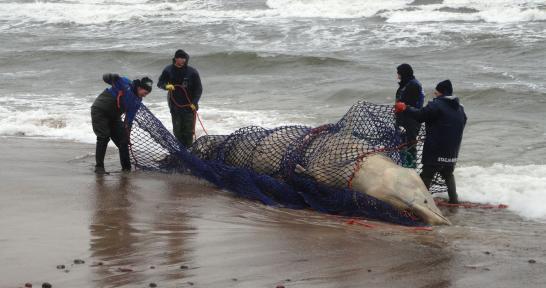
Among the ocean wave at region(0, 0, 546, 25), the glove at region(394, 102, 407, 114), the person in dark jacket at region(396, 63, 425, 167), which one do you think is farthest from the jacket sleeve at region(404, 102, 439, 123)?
the ocean wave at region(0, 0, 546, 25)

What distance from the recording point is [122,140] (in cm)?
881

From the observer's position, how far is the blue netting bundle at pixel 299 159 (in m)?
7.35

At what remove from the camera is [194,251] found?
5641 millimetres

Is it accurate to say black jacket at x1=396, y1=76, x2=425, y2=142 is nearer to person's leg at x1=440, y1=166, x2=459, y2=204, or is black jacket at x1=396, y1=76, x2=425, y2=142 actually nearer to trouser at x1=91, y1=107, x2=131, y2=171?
person's leg at x1=440, y1=166, x2=459, y2=204

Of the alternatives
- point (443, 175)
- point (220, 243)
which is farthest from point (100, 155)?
point (443, 175)

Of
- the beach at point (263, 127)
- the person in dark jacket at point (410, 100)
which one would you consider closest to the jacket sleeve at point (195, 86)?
the beach at point (263, 127)

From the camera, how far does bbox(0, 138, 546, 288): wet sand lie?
510 centimetres

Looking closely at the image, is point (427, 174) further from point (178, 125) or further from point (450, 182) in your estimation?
point (178, 125)

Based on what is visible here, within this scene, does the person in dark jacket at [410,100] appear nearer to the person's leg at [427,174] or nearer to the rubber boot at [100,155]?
the person's leg at [427,174]

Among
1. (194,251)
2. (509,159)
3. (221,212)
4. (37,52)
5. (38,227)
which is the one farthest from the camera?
(37,52)

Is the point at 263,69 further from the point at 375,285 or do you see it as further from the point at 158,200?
the point at 375,285

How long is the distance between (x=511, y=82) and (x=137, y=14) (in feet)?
58.2

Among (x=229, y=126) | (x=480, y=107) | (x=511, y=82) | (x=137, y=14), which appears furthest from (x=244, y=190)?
(x=137, y=14)

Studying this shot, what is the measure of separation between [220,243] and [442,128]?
282 centimetres
